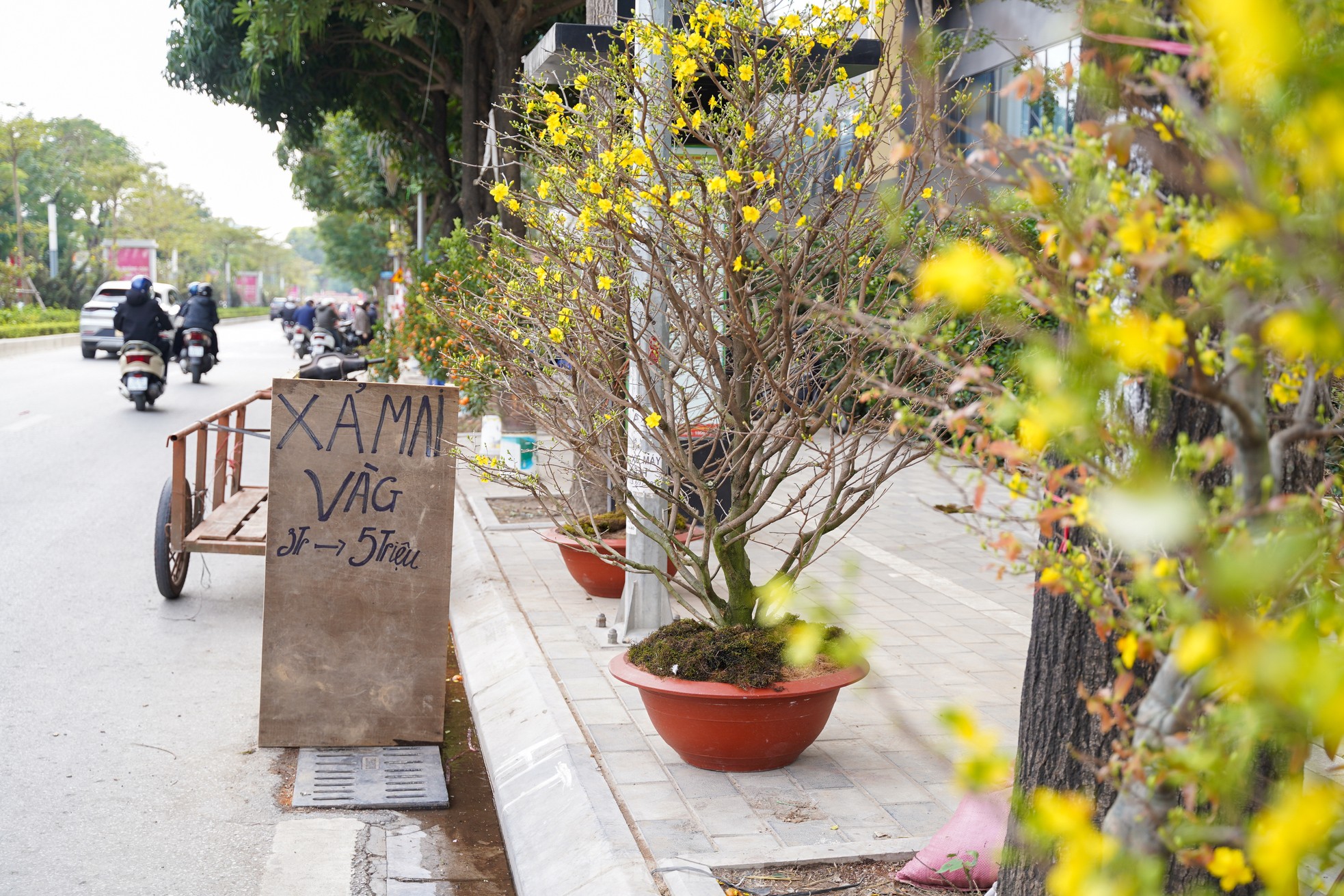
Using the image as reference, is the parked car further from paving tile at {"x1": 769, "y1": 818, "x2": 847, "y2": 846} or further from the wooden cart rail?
paving tile at {"x1": 769, "y1": 818, "x2": 847, "y2": 846}

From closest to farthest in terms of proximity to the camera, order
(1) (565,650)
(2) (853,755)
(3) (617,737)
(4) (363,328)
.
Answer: (2) (853,755), (3) (617,737), (1) (565,650), (4) (363,328)

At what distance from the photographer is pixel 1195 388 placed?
4.83ft

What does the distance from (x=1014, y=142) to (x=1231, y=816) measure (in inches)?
63.0

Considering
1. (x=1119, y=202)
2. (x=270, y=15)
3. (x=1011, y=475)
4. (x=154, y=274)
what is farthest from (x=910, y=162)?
(x=154, y=274)

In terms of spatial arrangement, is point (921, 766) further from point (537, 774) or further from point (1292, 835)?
point (1292, 835)

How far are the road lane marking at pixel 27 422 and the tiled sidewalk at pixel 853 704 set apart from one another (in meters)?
8.42

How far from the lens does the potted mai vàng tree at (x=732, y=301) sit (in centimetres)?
423

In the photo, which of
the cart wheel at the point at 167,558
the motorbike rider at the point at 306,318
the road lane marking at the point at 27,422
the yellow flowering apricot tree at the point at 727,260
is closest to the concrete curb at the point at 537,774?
the yellow flowering apricot tree at the point at 727,260

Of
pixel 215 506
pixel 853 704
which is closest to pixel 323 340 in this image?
pixel 215 506

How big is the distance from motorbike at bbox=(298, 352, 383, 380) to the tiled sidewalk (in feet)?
8.87

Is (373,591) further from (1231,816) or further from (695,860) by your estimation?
(1231,816)

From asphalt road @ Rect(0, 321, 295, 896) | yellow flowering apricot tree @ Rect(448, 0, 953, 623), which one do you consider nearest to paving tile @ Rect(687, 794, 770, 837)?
yellow flowering apricot tree @ Rect(448, 0, 953, 623)

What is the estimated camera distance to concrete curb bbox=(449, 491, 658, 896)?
3.81 meters

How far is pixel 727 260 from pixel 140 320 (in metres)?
15.2
